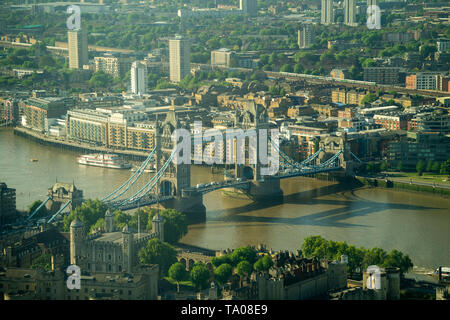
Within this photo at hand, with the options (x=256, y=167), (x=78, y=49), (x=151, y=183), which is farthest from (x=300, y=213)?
(x=78, y=49)

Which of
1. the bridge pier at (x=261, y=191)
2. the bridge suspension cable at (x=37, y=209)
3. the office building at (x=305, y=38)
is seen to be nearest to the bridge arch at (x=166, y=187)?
the bridge pier at (x=261, y=191)

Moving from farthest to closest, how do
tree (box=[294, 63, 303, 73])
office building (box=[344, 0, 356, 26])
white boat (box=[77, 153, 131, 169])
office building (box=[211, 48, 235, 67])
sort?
1. office building (box=[344, 0, 356, 26])
2. office building (box=[211, 48, 235, 67])
3. tree (box=[294, 63, 303, 73])
4. white boat (box=[77, 153, 131, 169])

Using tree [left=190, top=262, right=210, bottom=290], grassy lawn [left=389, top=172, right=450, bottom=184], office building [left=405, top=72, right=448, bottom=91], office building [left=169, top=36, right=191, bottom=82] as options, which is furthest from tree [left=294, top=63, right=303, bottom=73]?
tree [left=190, top=262, right=210, bottom=290]

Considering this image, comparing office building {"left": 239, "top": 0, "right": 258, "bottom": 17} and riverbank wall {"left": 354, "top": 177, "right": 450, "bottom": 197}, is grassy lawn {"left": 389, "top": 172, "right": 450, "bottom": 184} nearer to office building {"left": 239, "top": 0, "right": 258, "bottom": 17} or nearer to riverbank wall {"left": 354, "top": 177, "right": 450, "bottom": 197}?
riverbank wall {"left": 354, "top": 177, "right": 450, "bottom": 197}

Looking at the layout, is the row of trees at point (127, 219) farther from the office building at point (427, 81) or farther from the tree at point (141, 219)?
the office building at point (427, 81)

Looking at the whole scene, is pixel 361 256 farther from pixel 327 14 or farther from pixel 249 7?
pixel 249 7

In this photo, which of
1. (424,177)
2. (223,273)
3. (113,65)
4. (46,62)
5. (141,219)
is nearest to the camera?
(223,273)

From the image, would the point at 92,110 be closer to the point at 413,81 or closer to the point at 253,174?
the point at 253,174
